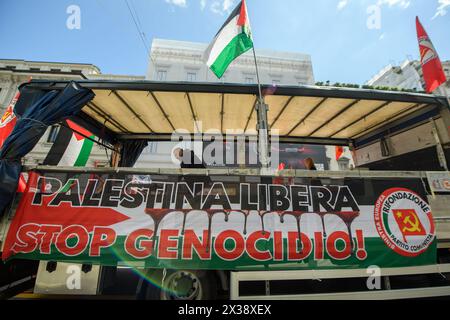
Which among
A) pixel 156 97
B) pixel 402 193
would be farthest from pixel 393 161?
pixel 156 97

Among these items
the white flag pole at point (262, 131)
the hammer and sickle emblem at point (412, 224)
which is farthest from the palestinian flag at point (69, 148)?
the hammer and sickle emblem at point (412, 224)

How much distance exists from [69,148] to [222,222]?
17.1 ft

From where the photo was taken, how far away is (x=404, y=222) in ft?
10.3

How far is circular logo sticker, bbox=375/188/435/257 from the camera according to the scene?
3.06m

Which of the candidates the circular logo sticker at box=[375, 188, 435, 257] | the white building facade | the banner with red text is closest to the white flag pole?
the banner with red text

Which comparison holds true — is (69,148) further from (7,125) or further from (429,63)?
(429,63)

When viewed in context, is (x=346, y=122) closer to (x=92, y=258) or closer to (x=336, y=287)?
(x=336, y=287)

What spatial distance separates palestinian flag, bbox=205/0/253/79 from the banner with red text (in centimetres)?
263

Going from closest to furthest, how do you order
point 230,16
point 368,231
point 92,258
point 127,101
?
point 92,258
point 368,231
point 230,16
point 127,101

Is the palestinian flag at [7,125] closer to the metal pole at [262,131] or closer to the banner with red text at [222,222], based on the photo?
the banner with red text at [222,222]

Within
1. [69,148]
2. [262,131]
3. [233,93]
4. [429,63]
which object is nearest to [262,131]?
[262,131]

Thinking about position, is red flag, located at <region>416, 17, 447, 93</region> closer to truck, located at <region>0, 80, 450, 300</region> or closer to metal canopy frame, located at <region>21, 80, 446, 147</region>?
metal canopy frame, located at <region>21, 80, 446, 147</region>

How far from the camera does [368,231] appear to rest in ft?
10.1
